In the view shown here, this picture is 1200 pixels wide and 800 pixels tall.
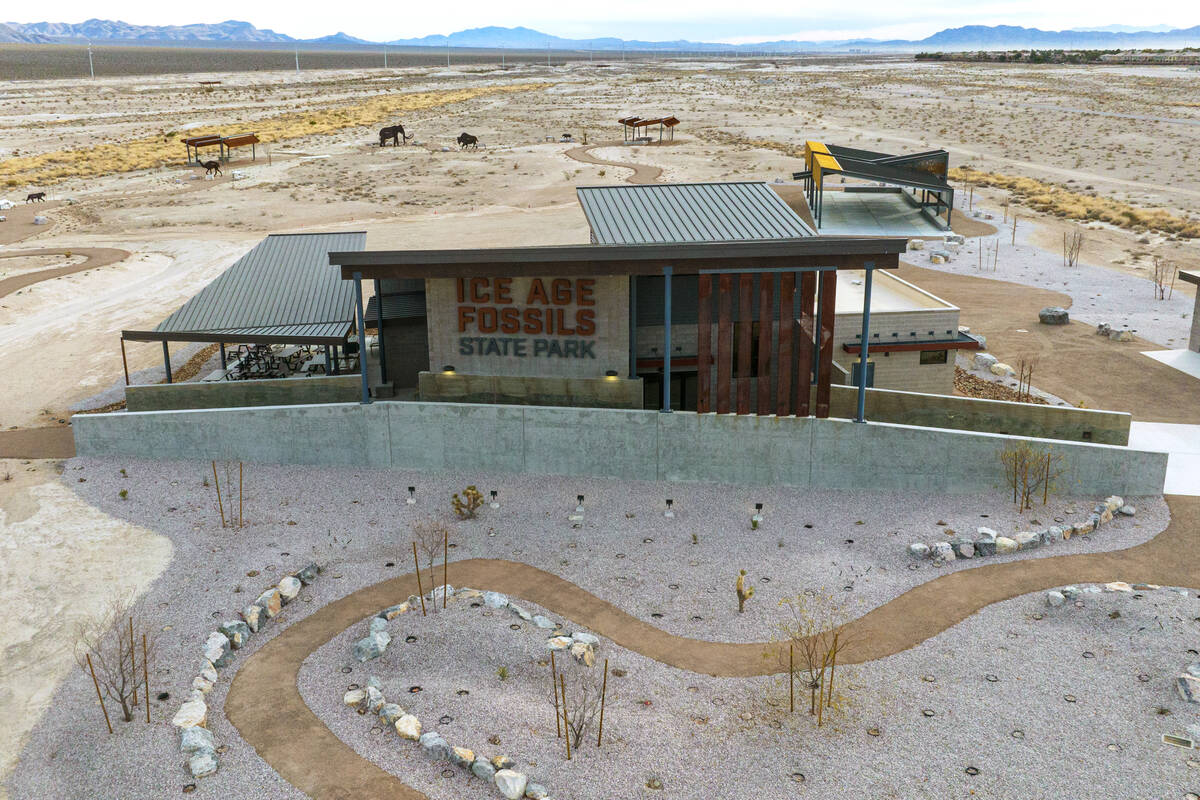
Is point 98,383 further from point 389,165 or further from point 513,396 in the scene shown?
point 389,165

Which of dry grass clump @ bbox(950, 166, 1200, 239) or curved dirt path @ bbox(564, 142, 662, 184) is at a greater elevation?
curved dirt path @ bbox(564, 142, 662, 184)

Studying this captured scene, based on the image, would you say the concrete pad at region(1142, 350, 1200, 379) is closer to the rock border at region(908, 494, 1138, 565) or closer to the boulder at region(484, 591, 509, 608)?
the rock border at region(908, 494, 1138, 565)

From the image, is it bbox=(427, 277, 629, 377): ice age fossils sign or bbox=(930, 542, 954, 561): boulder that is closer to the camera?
bbox=(930, 542, 954, 561): boulder

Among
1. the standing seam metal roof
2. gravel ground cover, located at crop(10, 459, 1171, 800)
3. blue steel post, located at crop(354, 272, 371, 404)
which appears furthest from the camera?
the standing seam metal roof

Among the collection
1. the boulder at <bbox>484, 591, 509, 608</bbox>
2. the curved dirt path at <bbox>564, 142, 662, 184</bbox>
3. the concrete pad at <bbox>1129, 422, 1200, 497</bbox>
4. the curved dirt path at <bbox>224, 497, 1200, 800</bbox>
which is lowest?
the curved dirt path at <bbox>224, 497, 1200, 800</bbox>

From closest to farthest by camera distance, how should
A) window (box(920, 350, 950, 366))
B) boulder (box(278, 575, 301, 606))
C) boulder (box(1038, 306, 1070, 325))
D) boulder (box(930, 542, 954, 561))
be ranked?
boulder (box(278, 575, 301, 606))
boulder (box(930, 542, 954, 561))
window (box(920, 350, 950, 366))
boulder (box(1038, 306, 1070, 325))

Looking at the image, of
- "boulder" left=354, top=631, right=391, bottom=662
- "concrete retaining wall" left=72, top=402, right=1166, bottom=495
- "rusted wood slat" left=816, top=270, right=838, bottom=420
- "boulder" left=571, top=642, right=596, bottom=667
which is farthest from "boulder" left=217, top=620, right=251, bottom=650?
"rusted wood slat" left=816, top=270, right=838, bottom=420

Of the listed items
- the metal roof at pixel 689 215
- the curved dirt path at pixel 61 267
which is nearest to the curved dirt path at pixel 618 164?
the curved dirt path at pixel 61 267
